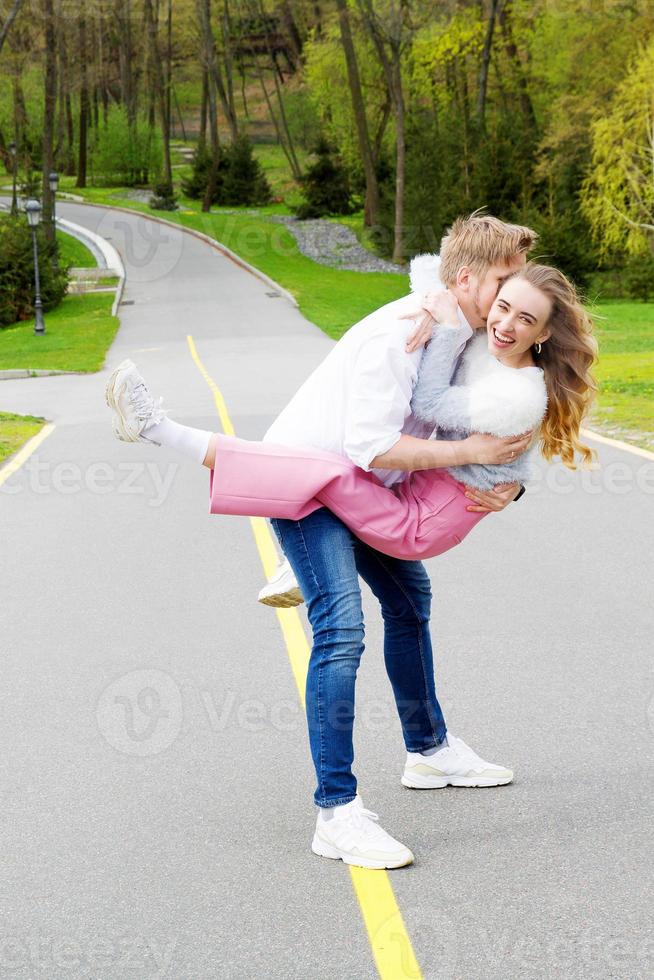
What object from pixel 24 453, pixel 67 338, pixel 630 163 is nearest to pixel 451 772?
pixel 24 453

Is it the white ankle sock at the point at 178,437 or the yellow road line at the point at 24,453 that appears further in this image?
the yellow road line at the point at 24,453

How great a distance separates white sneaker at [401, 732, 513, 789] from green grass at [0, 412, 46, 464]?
1011 centimetres

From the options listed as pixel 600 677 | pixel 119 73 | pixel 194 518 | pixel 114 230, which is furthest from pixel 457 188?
pixel 119 73

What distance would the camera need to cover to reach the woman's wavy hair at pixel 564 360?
13.0 ft

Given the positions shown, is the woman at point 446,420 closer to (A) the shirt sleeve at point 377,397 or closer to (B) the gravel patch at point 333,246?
(A) the shirt sleeve at point 377,397

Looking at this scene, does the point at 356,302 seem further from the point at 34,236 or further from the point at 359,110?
the point at 359,110

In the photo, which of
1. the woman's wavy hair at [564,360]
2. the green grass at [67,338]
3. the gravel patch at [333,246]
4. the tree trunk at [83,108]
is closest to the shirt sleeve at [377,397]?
the woman's wavy hair at [564,360]

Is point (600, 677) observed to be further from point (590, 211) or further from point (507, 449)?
point (590, 211)

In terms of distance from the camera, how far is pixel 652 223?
133 feet

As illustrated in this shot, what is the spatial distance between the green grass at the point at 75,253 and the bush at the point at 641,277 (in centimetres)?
2259

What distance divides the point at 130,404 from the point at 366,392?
77 cm

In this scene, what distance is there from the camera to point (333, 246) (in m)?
59.0

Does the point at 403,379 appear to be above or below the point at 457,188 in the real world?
above

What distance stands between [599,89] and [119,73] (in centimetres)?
6325
